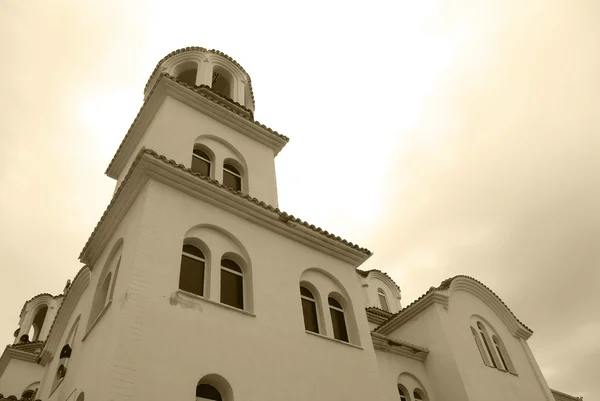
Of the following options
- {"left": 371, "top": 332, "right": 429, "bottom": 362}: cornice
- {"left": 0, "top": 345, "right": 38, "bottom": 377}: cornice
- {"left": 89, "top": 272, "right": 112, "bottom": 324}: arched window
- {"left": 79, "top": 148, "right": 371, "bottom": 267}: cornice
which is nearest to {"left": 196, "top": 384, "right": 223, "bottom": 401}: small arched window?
{"left": 89, "top": 272, "right": 112, "bottom": 324}: arched window

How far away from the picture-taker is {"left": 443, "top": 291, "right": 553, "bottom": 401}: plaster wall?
1566 centimetres

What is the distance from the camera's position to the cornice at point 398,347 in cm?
1514

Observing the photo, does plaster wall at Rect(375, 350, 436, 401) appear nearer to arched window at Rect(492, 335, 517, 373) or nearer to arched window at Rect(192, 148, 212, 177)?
arched window at Rect(492, 335, 517, 373)

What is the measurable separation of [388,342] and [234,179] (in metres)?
7.24

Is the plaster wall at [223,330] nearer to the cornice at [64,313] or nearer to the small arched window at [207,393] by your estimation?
the small arched window at [207,393]

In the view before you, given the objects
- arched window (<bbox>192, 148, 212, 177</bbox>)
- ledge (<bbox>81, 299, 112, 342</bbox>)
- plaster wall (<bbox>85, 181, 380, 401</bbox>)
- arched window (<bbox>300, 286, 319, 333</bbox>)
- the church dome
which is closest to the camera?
plaster wall (<bbox>85, 181, 380, 401</bbox>)

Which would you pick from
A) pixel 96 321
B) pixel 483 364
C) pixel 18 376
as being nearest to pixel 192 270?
pixel 96 321

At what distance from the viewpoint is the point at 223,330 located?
9227 millimetres

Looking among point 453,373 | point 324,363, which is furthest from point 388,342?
point 324,363

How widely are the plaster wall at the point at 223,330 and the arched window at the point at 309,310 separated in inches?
19.9

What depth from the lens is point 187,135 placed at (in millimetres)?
13695

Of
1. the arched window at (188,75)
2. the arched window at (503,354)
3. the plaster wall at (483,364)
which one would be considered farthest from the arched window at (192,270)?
the arched window at (503,354)

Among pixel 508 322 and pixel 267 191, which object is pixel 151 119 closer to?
pixel 267 191

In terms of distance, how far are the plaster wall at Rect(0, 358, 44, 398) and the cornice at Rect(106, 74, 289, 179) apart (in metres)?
8.00
